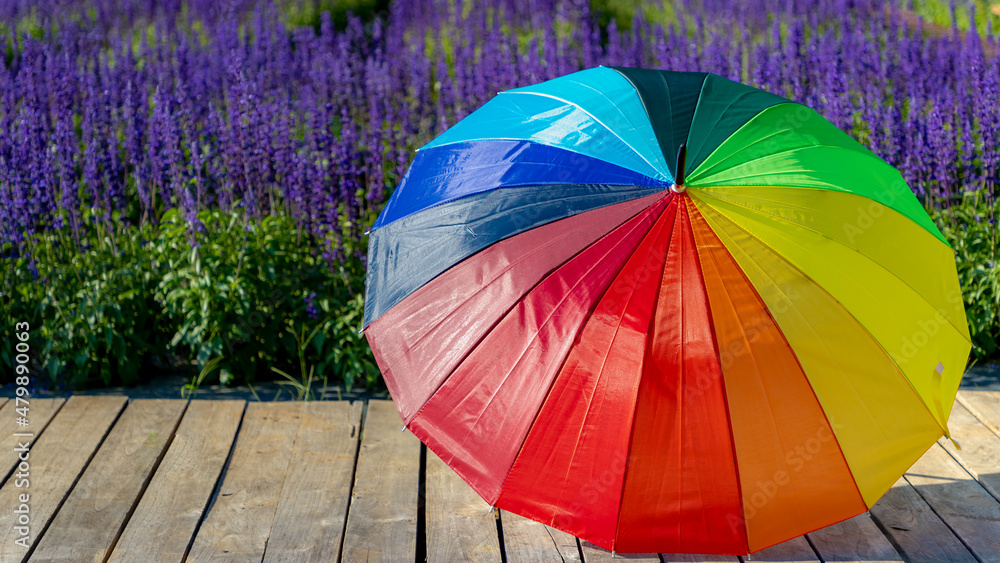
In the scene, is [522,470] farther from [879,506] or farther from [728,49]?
[728,49]

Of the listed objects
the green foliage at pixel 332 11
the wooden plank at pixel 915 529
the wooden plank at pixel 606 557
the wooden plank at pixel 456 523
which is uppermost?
the green foliage at pixel 332 11

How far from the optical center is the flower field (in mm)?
4012

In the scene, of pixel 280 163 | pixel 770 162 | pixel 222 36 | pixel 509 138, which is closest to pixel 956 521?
pixel 770 162

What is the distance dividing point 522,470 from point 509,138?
37.5 inches

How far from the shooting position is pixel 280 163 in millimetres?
4363

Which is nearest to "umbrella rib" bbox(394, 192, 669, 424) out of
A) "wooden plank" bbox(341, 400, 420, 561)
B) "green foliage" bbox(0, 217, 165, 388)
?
"wooden plank" bbox(341, 400, 420, 561)

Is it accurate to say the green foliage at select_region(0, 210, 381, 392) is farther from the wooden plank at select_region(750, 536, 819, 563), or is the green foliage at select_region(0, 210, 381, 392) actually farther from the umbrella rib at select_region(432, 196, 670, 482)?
the wooden plank at select_region(750, 536, 819, 563)

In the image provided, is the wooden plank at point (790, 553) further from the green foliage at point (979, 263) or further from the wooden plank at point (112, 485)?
the wooden plank at point (112, 485)

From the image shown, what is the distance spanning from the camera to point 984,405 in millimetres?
3744

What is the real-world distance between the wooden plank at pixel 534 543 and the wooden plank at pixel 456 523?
4 cm

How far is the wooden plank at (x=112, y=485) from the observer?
2727mm

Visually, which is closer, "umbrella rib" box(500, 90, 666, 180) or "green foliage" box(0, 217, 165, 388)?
"umbrella rib" box(500, 90, 666, 180)

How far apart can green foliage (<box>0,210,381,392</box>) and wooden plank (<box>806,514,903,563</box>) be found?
200 cm

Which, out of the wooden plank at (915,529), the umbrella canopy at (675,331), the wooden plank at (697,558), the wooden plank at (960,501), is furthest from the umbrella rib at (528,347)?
the wooden plank at (960,501)
